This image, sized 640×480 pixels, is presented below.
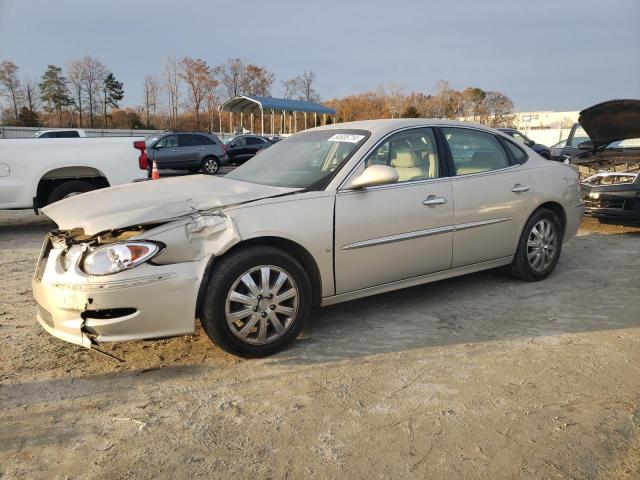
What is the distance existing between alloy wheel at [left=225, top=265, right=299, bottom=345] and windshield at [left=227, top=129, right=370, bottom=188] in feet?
2.48

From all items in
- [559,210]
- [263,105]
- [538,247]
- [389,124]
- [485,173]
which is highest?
[263,105]

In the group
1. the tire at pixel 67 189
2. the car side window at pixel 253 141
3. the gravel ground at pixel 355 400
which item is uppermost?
the car side window at pixel 253 141

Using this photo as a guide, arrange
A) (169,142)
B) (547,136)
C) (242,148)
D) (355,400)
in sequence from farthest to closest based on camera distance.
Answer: (547,136) → (242,148) → (169,142) → (355,400)

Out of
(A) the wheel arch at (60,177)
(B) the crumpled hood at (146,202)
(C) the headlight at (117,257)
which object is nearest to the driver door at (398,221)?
(B) the crumpled hood at (146,202)

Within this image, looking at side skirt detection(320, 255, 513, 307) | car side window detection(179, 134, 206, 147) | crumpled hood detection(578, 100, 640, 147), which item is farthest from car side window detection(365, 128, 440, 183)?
car side window detection(179, 134, 206, 147)

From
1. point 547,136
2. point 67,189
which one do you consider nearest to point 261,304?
point 67,189

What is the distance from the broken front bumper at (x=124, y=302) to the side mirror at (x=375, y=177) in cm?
126

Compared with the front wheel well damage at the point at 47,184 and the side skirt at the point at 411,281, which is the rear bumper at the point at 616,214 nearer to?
the side skirt at the point at 411,281

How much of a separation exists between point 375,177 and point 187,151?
16561mm

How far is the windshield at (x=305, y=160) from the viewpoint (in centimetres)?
375

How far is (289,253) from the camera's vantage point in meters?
3.43

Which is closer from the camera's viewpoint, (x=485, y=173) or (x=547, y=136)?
(x=485, y=173)

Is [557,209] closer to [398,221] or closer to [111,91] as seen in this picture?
[398,221]

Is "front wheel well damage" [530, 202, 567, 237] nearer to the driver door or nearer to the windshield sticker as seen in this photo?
the driver door
